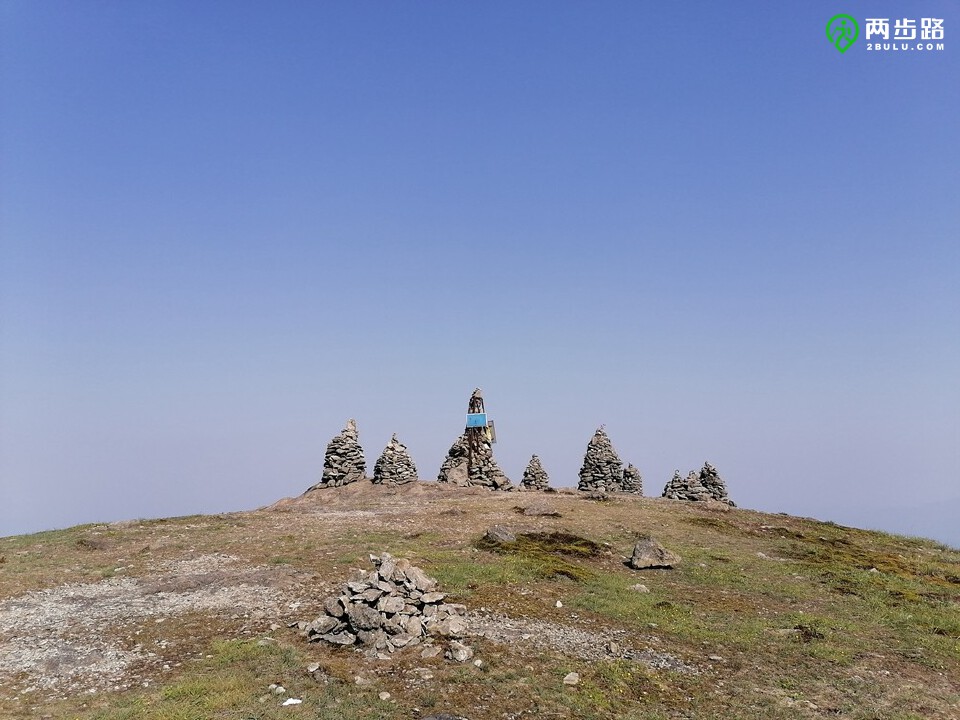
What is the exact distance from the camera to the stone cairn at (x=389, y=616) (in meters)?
19.8

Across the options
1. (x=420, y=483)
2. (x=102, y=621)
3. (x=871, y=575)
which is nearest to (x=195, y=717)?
(x=102, y=621)

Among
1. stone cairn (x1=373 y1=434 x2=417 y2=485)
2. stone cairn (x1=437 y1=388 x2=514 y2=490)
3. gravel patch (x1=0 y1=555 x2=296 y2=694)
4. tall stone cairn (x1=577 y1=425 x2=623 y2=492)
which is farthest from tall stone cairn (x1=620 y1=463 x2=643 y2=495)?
gravel patch (x1=0 y1=555 x2=296 y2=694)

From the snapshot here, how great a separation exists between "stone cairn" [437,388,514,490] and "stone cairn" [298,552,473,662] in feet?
147

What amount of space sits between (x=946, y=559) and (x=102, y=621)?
4637 centimetres

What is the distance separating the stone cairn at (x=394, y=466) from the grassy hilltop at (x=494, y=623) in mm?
24227

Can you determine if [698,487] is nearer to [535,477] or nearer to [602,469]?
[602,469]

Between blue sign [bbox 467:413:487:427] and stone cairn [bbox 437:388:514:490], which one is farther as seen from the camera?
blue sign [bbox 467:413:487:427]

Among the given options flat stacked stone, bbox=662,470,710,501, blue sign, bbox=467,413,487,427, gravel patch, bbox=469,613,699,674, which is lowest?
gravel patch, bbox=469,613,699,674

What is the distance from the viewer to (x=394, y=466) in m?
64.5

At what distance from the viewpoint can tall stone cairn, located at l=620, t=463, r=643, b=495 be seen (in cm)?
7294

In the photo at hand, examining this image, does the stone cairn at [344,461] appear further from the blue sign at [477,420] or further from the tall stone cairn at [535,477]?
the tall stone cairn at [535,477]

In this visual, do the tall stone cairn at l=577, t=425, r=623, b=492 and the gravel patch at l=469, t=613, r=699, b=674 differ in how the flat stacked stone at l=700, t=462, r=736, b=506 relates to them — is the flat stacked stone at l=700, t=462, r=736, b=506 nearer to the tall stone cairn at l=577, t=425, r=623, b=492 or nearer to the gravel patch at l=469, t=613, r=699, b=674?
the tall stone cairn at l=577, t=425, r=623, b=492

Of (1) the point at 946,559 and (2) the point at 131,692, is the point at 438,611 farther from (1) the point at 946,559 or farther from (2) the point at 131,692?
(1) the point at 946,559

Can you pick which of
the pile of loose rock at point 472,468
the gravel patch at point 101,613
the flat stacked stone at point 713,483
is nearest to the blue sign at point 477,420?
the pile of loose rock at point 472,468
